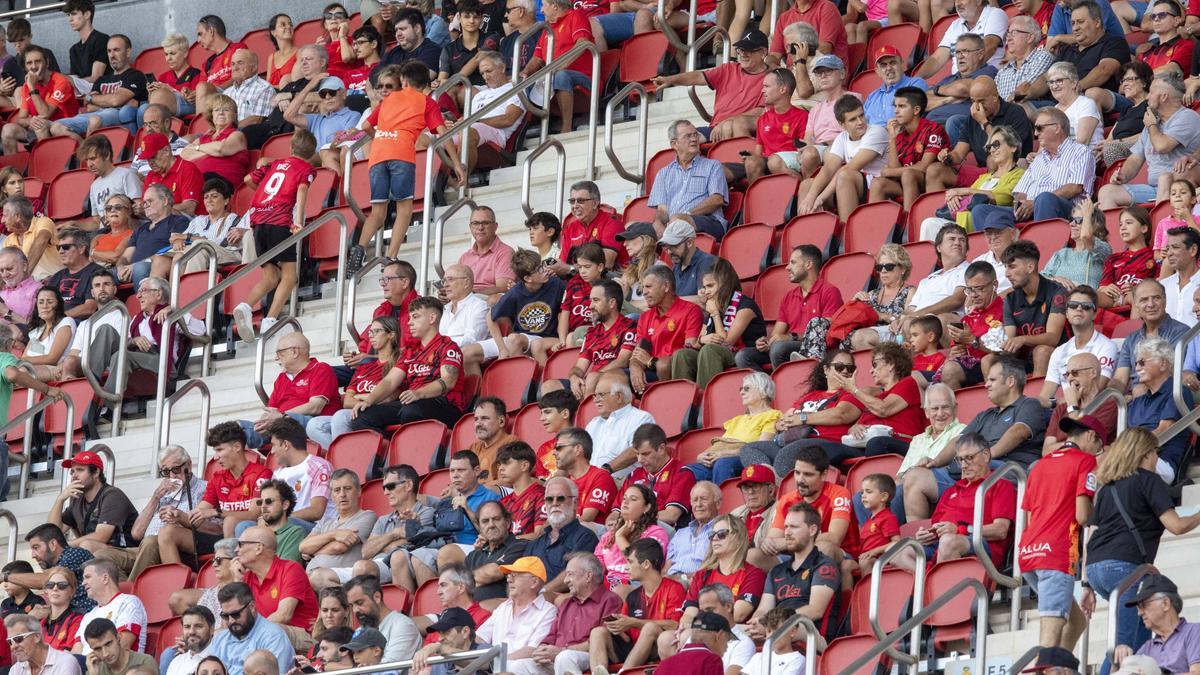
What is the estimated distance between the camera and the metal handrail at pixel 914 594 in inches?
426

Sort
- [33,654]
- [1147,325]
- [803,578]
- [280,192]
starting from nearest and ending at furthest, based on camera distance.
→ [803,578] → [1147,325] → [33,654] → [280,192]

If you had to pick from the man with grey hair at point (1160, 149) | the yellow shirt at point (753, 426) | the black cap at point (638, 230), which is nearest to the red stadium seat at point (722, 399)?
the yellow shirt at point (753, 426)

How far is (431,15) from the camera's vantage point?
1834 cm

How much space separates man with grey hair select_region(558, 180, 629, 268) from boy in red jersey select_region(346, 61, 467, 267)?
124cm

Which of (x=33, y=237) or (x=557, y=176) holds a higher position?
(x=557, y=176)

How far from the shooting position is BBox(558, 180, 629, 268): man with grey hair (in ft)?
49.0

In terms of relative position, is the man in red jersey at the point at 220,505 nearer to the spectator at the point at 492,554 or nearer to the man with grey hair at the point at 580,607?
the spectator at the point at 492,554

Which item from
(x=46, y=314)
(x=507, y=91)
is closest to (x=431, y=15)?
(x=507, y=91)

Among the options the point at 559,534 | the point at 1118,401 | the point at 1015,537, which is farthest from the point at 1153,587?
the point at 559,534

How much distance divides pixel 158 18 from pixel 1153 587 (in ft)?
40.9

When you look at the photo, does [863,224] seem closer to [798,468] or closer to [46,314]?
[798,468]

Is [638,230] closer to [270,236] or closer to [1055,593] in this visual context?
[270,236]

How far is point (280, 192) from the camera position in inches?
640

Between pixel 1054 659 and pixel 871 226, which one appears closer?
pixel 1054 659
